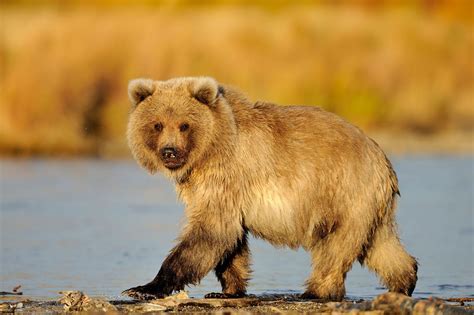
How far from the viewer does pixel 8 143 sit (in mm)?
21500

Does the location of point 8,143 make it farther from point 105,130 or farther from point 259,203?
point 259,203

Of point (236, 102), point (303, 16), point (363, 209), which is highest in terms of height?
point (303, 16)

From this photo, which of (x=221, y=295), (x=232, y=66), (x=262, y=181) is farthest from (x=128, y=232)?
(x=232, y=66)

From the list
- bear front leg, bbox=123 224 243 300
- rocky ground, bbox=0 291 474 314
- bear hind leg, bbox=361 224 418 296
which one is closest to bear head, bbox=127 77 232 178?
bear front leg, bbox=123 224 243 300

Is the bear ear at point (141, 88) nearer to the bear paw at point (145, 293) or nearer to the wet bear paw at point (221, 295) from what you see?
the bear paw at point (145, 293)

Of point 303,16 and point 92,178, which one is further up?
point 303,16

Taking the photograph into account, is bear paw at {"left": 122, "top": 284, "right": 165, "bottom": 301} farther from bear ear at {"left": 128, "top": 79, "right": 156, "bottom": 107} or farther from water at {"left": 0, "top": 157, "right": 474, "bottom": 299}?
bear ear at {"left": 128, "top": 79, "right": 156, "bottom": 107}

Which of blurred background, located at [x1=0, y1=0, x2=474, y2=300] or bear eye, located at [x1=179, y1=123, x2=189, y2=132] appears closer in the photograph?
bear eye, located at [x1=179, y1=123, x2=189, y2=132]

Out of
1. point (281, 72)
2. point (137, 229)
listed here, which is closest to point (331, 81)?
point (281, 72)

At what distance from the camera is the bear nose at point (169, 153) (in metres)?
8.69

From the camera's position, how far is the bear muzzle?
8695mm

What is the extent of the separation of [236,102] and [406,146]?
14835 millimetres

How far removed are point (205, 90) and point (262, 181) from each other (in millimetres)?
839

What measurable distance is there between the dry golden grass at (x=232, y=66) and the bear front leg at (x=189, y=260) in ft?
42.9
